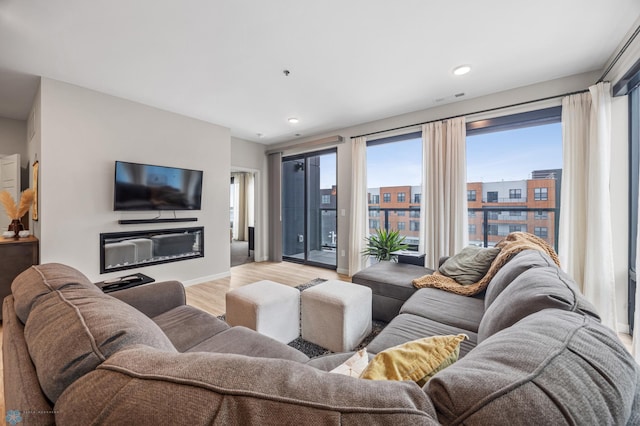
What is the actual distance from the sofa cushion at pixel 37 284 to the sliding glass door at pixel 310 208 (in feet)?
13.1

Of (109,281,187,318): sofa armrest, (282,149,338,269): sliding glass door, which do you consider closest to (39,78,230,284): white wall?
(109,281,187,318): sofa armrest

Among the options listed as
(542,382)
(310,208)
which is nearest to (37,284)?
(542,382)

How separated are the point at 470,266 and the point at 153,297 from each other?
2.65 metres

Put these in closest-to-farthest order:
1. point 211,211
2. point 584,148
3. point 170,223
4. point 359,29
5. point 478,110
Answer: point 359,29
point 584,148
point 478,110
point 170,223
point 211,211

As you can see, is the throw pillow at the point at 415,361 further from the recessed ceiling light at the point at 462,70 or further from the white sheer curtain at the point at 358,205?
the white sheer curtain at the point at 358,205

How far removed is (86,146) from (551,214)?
5.49 m

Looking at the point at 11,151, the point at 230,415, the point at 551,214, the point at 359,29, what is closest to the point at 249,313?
the point at 230,415

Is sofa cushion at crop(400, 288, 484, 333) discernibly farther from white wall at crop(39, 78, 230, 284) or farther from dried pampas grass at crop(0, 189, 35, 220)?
dried pampas grass at crop(0, 189, 35, 220)

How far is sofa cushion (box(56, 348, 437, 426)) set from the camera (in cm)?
41

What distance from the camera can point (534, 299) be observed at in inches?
40.5

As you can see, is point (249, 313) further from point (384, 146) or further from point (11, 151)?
point (11, 151)

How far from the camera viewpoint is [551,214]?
117 inches

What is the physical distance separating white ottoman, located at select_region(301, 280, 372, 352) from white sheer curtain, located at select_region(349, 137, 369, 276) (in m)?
1.94

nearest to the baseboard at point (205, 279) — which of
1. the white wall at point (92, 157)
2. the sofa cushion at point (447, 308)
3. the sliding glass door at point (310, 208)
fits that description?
the white wall at point (92, 157)
